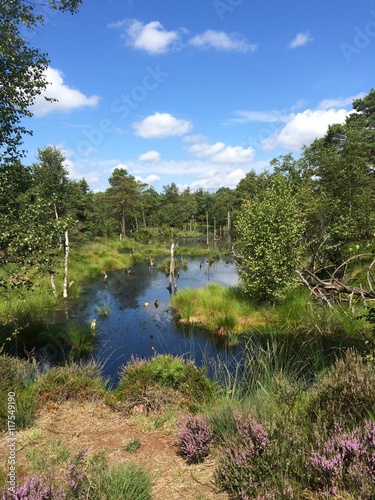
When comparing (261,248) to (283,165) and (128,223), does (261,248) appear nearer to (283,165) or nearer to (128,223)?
(283,165)

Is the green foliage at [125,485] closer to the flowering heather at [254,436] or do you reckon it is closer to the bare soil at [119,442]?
the bare soil at [119,442]

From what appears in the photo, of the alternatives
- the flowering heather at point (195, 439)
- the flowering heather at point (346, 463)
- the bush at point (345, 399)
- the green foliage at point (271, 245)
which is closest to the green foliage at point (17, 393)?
the flowering heather at point (195, 439)

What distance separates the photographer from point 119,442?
5379 mm

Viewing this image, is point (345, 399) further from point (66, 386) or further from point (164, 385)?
point (66, 386)

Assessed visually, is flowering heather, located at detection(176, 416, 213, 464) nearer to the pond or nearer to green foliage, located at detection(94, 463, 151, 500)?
green foliage, located at detection(94, 463, 151, 500)

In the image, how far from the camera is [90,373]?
8312mm

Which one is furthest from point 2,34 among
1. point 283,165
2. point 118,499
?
point 283,165

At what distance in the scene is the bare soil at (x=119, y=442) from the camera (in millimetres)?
3945

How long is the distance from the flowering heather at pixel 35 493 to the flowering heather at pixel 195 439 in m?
1.88

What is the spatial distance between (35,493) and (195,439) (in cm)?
231

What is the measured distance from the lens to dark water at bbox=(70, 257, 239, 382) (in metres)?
14.4

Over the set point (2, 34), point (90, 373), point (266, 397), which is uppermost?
point (2, 34)

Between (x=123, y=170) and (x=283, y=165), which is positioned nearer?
(x=283, y=165)

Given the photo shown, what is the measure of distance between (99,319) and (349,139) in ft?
67.0
